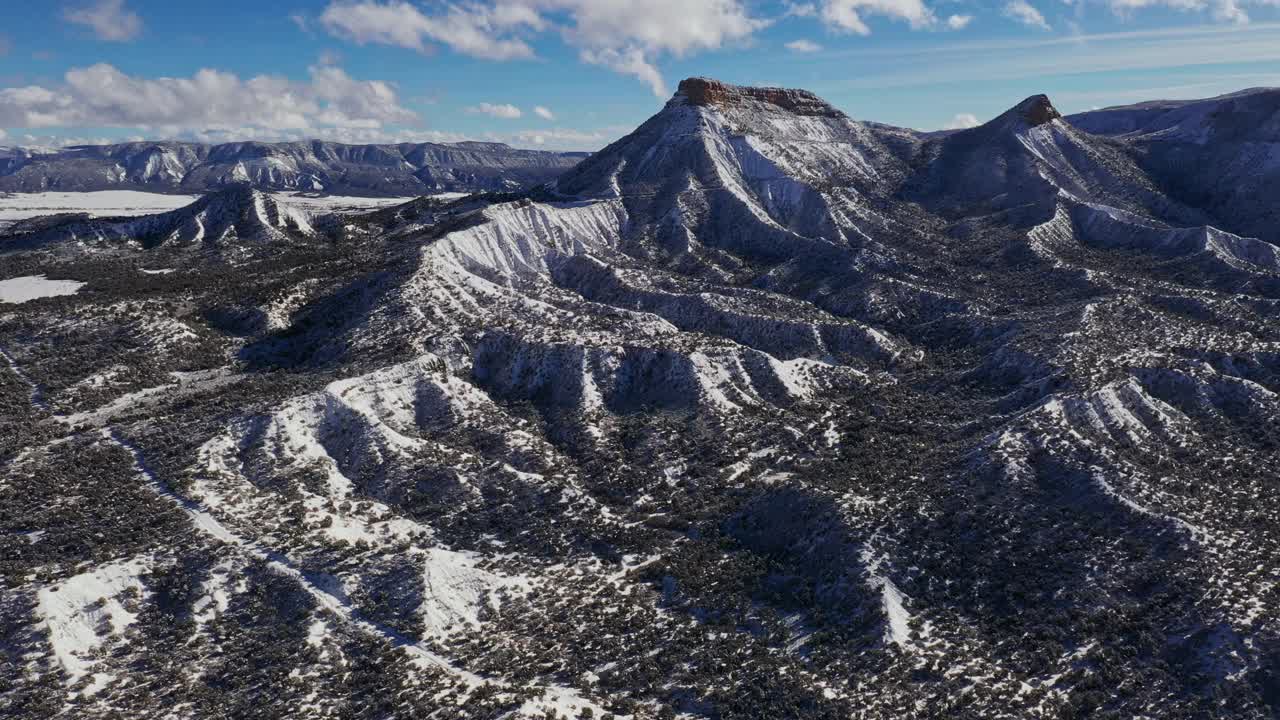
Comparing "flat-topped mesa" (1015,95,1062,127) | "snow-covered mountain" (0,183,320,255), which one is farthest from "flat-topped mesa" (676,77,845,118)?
"snow-covered mountain" (0,183,320,255)

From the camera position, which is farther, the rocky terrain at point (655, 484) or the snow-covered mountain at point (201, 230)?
the snow-covered mountain at point (201, 230)

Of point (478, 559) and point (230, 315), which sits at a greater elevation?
point (230, 315)

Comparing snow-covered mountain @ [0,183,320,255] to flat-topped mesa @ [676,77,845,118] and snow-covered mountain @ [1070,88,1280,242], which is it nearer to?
flat-topped mesa @ [676,77,845,118]

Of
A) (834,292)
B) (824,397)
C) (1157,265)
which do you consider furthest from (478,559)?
(1157,265)

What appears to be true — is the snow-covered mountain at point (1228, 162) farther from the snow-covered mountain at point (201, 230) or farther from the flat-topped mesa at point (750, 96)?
the snow-covered mountain at point (201, 230)

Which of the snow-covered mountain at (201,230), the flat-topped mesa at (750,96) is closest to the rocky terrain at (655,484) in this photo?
the snow-covered mountain at (201,230)

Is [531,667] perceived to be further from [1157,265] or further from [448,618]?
[1157,265]
